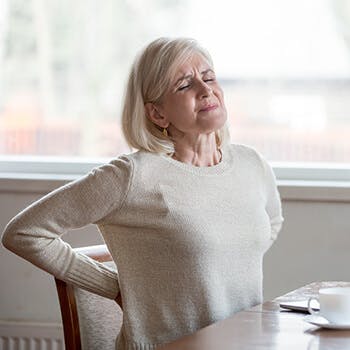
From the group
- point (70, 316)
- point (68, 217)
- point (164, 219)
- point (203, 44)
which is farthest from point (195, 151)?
point (203, 44)

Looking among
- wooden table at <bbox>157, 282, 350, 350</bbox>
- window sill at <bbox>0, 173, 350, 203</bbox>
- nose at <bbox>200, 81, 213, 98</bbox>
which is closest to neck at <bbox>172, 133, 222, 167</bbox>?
nose at <bbox>200, 81, 213, 98</bbox>

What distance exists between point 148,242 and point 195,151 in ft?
0.88

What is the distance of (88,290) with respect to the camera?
7.70ft

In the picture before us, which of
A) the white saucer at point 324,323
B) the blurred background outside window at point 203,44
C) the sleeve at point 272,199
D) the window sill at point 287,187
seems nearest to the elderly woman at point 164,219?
the sleeve at point 272,199

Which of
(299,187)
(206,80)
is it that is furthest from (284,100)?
(206,80)

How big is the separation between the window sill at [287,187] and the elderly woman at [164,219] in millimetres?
807

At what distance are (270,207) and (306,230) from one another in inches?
23.9

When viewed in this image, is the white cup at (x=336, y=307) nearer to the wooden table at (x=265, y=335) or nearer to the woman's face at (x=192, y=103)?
the wooden table at (x=265, y=335)

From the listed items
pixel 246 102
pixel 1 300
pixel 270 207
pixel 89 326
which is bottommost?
pixel 1 300

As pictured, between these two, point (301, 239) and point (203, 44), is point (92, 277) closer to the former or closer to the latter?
point (301, 239)

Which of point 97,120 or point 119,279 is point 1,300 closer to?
point 97,120

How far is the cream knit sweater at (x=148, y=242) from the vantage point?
2289 millimetres

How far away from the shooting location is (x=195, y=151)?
2463mm

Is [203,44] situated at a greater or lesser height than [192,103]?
greater
